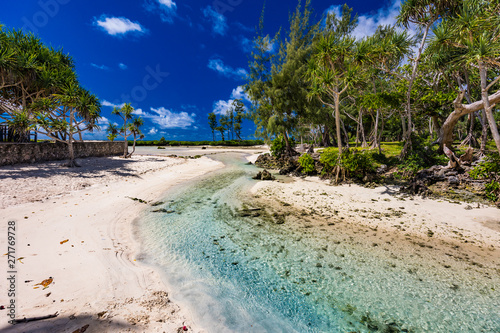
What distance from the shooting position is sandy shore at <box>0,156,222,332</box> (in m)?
2.94

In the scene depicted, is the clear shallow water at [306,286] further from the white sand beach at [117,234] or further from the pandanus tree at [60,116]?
the pandanus tree at [60,116]

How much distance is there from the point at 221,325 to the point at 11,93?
31.9 metres

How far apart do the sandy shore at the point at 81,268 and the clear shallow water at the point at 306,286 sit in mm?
591

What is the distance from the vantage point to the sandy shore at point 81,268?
9.65 ft

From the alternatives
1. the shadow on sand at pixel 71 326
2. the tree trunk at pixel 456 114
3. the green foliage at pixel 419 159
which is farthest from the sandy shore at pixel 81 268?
the tree trunk at pixel 456 114

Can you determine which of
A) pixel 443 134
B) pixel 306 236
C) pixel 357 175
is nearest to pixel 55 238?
pixel 306 236

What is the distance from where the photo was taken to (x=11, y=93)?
20.1 metres

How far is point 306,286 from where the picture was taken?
4281 millimetres

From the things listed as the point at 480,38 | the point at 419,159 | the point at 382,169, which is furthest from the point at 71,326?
the point at 419,159

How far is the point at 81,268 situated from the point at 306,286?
16.7 ft

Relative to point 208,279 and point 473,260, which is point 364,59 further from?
point 208,279

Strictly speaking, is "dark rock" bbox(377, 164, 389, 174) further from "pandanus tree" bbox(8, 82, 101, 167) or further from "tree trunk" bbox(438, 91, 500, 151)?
"pandanus tree" bbox(8, 82, 101, 167)

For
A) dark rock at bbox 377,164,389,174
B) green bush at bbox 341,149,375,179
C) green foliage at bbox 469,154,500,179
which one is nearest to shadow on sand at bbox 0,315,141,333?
green bush at bbox 341,149,375,179

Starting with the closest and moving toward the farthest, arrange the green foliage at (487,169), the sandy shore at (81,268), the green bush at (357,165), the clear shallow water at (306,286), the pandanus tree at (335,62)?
the sandy shore at (81,268) < the clear shallow water at (306,286) < the green foliage at (487,169) < the pandanus tree at (335,62) < the green bush at (357,165)
